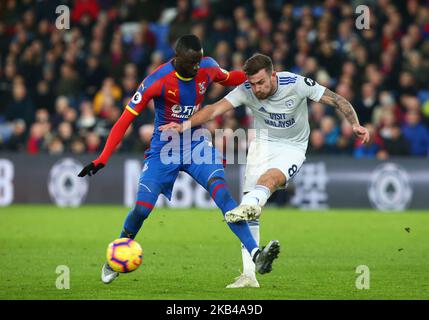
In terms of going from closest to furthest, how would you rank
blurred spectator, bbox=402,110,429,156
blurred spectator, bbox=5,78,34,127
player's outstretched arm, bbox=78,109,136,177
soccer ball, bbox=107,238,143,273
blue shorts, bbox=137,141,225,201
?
soccer ball, bbox=107,238,143,273, player's outstretched arm, bbox=78,109,136,177, blue shorts, bbox=137,141,225,201, blurred spectator, bbox=402,110,429,156, blurred spectator, bbox=5,78,34,127

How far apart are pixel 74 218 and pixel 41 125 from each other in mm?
3939

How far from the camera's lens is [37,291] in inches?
354

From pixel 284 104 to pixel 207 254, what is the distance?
9.83ft

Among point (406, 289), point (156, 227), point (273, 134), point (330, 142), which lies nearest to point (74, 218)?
point (156, 227)

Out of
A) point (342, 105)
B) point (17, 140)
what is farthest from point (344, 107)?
point (17, 140)

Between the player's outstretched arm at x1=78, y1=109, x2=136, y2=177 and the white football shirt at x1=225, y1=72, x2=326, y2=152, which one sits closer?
the player's outstretched arm at x1=78, y1=109, x2=136, y2=177

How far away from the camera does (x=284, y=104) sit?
9.91 meters

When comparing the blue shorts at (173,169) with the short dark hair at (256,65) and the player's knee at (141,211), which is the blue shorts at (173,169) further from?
the short dark hair at (256,65)

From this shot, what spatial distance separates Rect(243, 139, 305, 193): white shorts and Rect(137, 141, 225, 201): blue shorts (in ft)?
1.25

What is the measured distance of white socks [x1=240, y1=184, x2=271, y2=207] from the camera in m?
9.07

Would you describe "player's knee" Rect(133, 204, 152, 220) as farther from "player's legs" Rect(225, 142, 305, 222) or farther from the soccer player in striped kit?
"player's legs" Rect(225, 142, 305, 222)

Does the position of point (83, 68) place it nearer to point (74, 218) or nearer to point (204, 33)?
point (204, 33)
